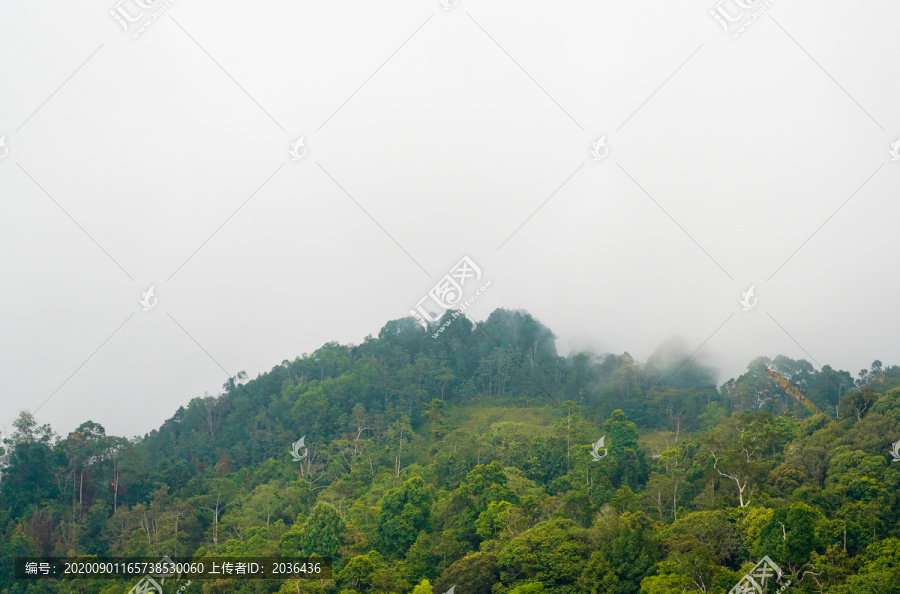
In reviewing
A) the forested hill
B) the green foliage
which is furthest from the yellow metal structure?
the green foliage

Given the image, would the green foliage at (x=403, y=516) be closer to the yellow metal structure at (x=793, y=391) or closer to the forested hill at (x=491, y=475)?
the forested hill at (x=491, y=475)

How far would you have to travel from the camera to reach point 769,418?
132ft

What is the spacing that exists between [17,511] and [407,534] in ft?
88.8

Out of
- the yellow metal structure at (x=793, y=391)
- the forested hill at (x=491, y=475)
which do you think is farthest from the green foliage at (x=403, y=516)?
the yellow metal structure at (x=793, y=391)

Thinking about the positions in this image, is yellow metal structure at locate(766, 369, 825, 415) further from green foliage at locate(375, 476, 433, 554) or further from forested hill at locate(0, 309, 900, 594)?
green foliage at locate(375, 476, 433, 554)

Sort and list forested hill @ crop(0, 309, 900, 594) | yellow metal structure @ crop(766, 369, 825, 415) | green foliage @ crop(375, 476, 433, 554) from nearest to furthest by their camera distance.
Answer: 1. forested hill @ crop(0, 309, 900, 594)
2. green foliage @ crop(375, 476, 433, 554)
3. yellow metal structure @ crop(766, 369, 825, 415)

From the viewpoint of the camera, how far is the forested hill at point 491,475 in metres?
29.6

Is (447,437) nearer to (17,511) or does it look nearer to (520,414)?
(520,414)

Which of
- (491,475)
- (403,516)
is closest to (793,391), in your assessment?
(491,475)

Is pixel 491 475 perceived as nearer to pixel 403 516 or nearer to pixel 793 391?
pixel 403 516

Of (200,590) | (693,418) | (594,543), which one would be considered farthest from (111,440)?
(693,418)

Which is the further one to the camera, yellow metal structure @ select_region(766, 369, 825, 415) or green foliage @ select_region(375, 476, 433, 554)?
yellow metal structure @ select_region(766, 369, 825, 415)

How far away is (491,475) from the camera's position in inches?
1489

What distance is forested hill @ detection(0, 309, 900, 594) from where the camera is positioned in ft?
97.1
